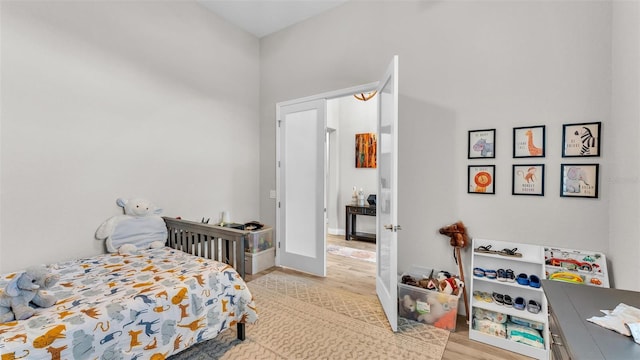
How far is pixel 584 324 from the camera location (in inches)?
33.8

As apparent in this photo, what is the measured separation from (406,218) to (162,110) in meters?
2.70

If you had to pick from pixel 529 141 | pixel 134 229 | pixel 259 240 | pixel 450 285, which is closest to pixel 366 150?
pixel 259 240

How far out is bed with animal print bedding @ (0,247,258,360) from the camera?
47.3 inches

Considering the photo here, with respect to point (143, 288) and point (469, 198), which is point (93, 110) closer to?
point (143, 288)

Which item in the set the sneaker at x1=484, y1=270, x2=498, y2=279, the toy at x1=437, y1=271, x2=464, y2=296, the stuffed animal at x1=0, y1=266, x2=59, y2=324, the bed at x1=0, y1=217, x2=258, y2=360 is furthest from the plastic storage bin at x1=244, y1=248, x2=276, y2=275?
the sneaker at x1=484, y1=270, x2=498, y2=279

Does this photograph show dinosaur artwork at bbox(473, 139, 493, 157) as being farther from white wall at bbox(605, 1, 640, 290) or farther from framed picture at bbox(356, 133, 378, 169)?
framed picture at bbox(356, 133, 378, 169)

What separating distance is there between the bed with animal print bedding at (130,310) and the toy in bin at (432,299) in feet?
4.21

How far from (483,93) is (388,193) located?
3.73 feet

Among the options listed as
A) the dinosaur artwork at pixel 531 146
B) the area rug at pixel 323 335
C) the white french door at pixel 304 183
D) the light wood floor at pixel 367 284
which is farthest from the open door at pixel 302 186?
the dinosaur artwork at pixel 531 146

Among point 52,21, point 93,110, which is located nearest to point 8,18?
point 52,21

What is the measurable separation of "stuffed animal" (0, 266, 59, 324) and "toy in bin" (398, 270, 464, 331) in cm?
237

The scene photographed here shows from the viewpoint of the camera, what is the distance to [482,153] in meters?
2.22

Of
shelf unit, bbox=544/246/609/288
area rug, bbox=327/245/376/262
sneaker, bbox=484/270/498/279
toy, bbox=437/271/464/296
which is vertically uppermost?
shelf unit, bbox=544/246/609/288

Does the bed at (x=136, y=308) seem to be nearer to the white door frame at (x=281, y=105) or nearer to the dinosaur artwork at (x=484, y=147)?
the white door frame at (x=281, y=105)
